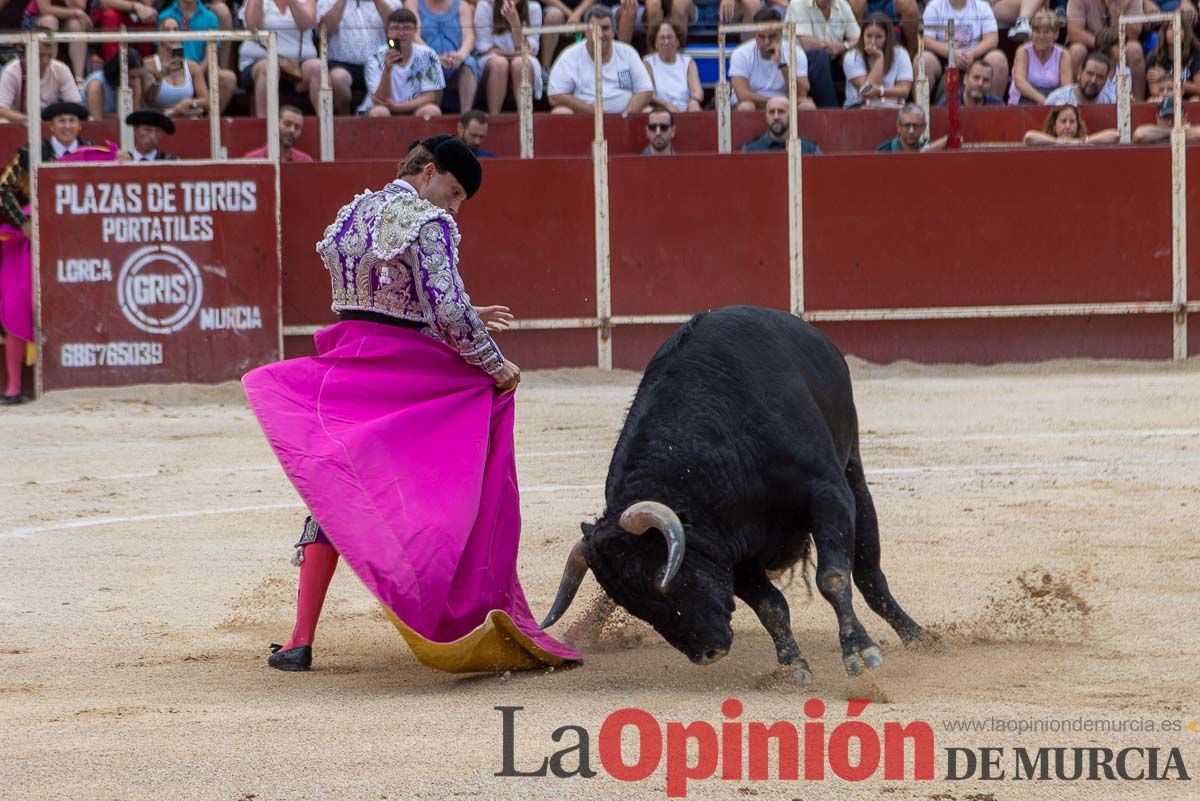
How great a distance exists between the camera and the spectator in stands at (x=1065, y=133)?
9484 millimetres

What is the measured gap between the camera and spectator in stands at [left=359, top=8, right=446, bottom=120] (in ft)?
30.8

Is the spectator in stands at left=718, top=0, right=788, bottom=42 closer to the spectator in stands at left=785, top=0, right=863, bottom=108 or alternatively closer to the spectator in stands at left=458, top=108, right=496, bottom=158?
the spectator in stands at left=785, top=0, right=863, bottom=108

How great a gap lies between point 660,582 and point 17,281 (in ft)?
20.8

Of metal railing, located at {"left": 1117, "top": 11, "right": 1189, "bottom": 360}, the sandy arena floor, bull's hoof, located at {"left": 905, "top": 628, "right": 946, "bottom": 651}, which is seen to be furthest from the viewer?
metal railing, located at {"left": 1117, "top": 11, "right": 1189, "bottom": 360}

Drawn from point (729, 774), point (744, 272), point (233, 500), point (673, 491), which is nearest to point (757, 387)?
point (673, 491)

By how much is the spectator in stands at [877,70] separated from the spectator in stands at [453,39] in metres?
2.09

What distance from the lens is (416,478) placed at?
3.72 metres

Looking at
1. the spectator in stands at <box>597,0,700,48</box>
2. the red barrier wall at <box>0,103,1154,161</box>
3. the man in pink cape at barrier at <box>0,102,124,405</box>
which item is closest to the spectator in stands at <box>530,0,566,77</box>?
the spectator in stands at <box>597,0,700,48</box>

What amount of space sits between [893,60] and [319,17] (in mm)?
3155

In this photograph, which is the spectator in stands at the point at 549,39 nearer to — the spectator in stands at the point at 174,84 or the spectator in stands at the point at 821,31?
the spectator in stands at the point at 821,31

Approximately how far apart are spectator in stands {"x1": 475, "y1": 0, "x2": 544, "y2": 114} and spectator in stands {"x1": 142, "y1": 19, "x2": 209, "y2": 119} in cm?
151

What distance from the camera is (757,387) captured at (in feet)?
12.3

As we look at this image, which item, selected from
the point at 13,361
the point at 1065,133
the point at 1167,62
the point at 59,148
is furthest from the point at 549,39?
the point at 1167,62

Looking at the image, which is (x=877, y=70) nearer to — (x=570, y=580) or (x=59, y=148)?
(x=59, y=148)
